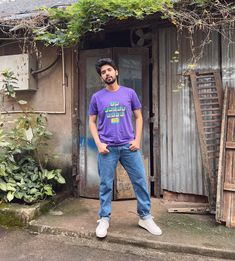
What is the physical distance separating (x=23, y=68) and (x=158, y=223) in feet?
10.8

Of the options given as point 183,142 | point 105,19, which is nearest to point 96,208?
point 183,142

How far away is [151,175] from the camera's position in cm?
513

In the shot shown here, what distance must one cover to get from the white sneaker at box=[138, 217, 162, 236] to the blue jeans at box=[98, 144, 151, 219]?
0.19ft

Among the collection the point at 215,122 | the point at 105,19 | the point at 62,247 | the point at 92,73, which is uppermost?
the point at 105,19

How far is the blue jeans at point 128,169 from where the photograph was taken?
3750 millimetres

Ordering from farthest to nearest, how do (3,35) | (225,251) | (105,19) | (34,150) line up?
(3,35) → (34,150) → (105,19) → (225,251)

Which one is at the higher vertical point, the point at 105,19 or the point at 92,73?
the point at 105,19

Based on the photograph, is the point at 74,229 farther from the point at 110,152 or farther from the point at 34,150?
the point at 34,150

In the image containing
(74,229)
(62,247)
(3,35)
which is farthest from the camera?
(3,35)

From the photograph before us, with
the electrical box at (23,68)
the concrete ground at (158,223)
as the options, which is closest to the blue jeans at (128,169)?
the concrete ground at (158,223)

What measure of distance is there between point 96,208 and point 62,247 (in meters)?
1.13

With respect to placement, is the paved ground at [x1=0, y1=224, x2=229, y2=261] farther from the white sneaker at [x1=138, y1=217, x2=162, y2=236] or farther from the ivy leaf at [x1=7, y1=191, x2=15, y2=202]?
the ivy leaf at [x1=7, y1=191, x2=15, y2=202]

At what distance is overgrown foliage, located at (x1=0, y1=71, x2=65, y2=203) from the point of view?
4.57 meters

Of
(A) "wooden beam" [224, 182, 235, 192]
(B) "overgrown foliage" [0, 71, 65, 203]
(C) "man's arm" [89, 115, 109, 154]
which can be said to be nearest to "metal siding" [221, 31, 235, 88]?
(A) "wooden beam" [224, 182, 235, 192]
